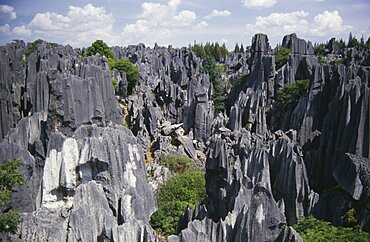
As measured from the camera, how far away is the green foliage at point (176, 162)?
24672mm

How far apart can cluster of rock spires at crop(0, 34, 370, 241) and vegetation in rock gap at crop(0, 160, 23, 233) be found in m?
0.53

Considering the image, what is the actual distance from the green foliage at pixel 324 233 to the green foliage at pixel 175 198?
16.7 feet

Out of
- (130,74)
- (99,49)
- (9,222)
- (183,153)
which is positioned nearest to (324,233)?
(9,222)

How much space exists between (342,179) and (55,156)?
38.4ft

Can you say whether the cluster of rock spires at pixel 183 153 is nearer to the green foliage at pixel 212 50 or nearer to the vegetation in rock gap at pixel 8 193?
the vegetation in rock gap at pixel 8 193

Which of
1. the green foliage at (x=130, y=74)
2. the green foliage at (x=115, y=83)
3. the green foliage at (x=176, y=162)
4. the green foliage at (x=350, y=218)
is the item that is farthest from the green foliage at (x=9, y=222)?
the green foliage at (x=130, y=74)

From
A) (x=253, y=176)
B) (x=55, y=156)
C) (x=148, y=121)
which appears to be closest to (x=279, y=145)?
(x=253, y=176)

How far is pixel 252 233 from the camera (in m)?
11.4

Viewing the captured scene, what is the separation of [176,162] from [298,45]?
30.3 metres

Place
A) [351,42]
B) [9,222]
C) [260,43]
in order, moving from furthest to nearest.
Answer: [351,42] → [260,43] → [9,222]

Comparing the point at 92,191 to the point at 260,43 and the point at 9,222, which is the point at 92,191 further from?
the point at 260,43

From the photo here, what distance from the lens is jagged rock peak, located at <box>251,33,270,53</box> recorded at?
149 feet

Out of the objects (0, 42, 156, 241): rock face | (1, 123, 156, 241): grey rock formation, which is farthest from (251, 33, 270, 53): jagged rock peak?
(1, 123, 156, 241): grey rock formation

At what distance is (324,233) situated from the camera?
41.5ft
